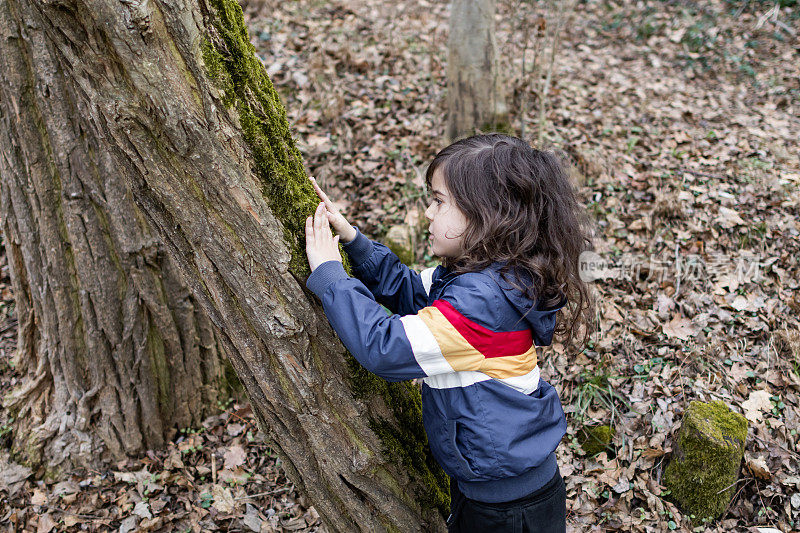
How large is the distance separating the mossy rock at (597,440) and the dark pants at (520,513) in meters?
1.19

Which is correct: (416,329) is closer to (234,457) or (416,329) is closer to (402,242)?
(234,457)

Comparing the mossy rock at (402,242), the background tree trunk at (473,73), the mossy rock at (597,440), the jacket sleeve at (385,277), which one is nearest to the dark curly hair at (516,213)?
the jacket sleeve at (385,277)

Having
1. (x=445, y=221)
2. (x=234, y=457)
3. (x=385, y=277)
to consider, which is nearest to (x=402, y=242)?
(x=234, y=457)

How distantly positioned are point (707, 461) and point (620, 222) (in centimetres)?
235

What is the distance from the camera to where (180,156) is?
1.67m

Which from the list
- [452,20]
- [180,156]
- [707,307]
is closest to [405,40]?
[452,20]

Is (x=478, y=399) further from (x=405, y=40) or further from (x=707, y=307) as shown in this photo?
(x=405, y=40)

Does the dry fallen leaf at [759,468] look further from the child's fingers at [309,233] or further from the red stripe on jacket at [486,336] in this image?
the child's fingers at [309,233]

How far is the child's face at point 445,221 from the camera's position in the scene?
81.6 inches

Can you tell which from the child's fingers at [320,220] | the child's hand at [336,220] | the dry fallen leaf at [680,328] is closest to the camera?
the child's fingers at [320,220]

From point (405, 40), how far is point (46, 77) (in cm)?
538

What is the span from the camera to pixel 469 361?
1.88 metres

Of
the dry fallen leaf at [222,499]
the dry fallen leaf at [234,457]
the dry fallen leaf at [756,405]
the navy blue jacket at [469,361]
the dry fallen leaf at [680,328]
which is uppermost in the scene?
the navy blue jacket at [469,361]

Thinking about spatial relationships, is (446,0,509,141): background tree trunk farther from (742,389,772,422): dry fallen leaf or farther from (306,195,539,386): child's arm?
(306,195,539,386): child's arm
